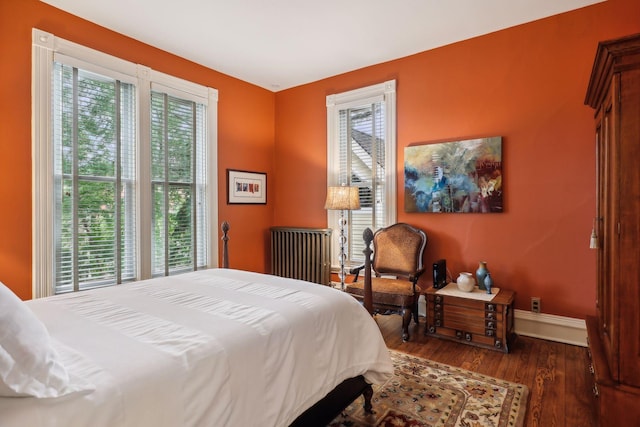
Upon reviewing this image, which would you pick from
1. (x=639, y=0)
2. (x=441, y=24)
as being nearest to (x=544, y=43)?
(x=639, y=0)

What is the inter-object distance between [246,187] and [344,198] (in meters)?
1.45

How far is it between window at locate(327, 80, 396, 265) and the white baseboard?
1.60 meters

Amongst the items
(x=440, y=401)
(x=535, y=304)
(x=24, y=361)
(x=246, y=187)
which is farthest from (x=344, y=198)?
(x=24, y=361)

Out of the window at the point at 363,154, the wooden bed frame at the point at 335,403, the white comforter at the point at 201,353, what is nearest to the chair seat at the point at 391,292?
the window at the point at 363,154

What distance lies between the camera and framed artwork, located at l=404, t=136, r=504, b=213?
330 centimetres

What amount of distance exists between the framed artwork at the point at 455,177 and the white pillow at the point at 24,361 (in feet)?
10.9

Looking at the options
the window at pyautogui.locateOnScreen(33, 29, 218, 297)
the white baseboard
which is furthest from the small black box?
the window at pyautogui.locateOnScreen(33, 29, 218, 297)

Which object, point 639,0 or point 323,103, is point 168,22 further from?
point 639,0

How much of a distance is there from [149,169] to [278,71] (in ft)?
6.32

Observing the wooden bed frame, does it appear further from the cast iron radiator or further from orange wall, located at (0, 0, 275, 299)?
orange wall, located at (0, 0, 275, 299)

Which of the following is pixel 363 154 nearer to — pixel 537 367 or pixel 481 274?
pixel 481 274

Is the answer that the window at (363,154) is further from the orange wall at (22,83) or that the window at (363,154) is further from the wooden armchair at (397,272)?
the orange wall at (22,83)

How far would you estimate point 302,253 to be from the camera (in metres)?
4.45

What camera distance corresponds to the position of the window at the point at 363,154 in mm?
3951
